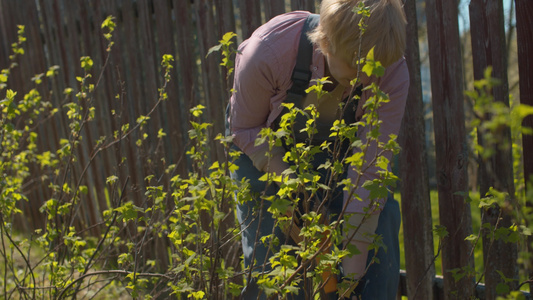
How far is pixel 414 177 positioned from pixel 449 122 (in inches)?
11.6

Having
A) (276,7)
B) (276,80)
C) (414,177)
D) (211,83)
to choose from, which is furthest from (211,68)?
(414,177)

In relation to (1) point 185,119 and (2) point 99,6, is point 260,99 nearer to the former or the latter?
(1) point 185,119

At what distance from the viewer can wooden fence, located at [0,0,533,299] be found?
2.32 m

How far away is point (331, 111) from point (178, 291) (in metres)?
0.86

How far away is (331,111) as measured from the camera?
7.29 feet

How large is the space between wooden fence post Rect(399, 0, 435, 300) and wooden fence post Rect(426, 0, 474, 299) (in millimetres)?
79

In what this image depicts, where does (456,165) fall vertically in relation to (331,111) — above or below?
below

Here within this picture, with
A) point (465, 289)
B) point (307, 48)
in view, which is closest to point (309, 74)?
point (307, 48)

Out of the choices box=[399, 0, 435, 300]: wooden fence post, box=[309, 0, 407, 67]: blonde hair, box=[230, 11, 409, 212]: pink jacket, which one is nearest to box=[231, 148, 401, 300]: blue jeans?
box=[230, 11, 409, 212]: pink jacket

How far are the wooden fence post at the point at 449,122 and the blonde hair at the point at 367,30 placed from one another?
1.70ft

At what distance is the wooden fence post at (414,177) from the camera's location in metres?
2.50

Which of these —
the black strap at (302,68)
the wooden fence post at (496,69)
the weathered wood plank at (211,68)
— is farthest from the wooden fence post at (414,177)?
the weathered wood plank at (211,68)

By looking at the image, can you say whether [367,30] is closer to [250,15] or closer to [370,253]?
[370,253]

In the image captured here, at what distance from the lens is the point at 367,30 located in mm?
1836
